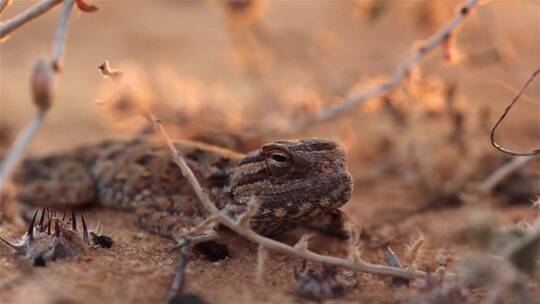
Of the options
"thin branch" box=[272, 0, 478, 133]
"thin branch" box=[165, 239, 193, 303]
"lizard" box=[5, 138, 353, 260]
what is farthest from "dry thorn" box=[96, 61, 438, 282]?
"thin branch" box=[272, 0, 478, 133]

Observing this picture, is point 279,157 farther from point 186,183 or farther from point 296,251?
point 186,183

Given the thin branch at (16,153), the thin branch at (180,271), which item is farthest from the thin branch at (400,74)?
the thin branch at (16,153)

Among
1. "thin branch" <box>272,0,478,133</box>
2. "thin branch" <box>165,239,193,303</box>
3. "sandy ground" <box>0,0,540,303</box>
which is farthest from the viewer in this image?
"thin branch" <box>272,0,478,133</box>

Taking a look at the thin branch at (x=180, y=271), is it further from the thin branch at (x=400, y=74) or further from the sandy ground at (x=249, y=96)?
the thin branch at (x=400, y=74)

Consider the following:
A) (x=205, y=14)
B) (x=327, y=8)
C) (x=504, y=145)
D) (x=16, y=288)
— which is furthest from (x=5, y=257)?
(x=205, y=14)

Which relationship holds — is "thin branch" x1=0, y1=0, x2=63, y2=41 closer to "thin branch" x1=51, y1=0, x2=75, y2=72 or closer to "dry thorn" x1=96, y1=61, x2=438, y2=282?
"thin branch" x1=51, y1=0, x2=75, y2=72

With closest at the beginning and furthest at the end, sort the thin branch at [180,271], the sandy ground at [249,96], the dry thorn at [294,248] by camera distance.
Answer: the dry thorn at [294,248]
the thin branch at [180,271]
the sandy ground at [249,96]
